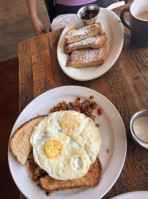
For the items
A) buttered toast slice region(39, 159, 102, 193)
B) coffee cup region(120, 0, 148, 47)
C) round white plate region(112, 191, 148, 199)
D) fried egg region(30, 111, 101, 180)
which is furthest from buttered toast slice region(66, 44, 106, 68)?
round white plate region(112, 191, 148, 199)

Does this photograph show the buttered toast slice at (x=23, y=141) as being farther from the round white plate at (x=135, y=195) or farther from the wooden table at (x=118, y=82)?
the round white plate at (x=135, y=195)

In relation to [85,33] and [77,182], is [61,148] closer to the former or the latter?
[77,182]

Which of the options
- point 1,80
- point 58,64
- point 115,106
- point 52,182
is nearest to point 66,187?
point 52,182

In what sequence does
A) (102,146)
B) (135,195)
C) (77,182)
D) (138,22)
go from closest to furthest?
(135,195)
(77,182)
(102,146)
(138,22)

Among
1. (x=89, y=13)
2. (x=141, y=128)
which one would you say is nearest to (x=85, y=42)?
(x=89, y=13)

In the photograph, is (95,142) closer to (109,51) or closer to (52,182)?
(52,182)

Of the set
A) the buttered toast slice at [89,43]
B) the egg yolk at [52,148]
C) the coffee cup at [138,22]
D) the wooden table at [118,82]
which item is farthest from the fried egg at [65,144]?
the coffee cup at [138,22]

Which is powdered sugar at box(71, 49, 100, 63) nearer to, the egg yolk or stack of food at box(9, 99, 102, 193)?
stack of food at box(9, 99, 102, 193)
